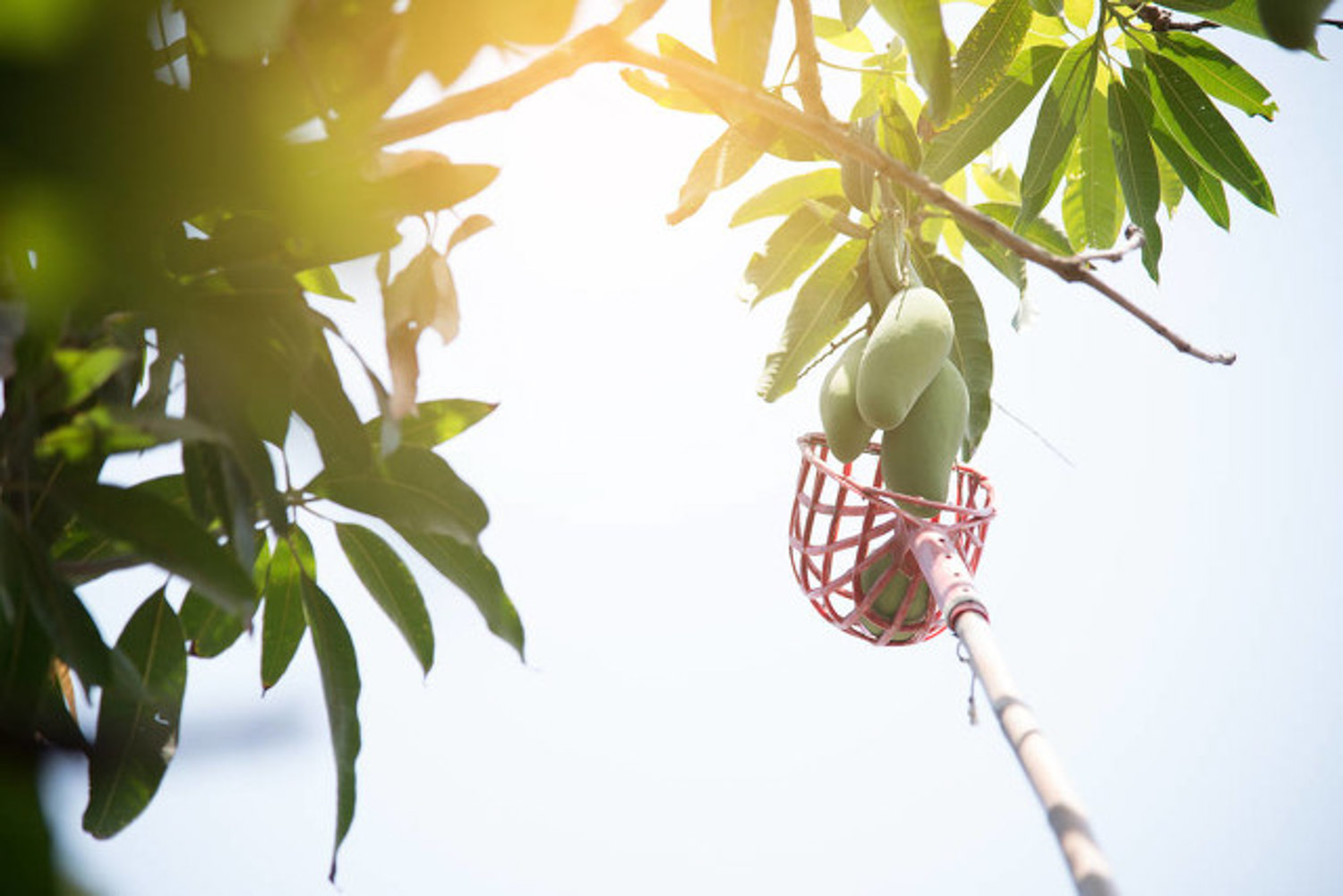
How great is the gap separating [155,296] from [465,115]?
0.68 ft

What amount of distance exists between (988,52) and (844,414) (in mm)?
377

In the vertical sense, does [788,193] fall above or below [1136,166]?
above

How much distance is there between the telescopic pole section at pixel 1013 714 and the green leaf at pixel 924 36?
36 cm

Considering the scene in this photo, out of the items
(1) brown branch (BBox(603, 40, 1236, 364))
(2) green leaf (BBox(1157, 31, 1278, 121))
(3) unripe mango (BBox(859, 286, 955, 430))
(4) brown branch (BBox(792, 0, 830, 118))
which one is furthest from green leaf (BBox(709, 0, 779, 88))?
(2) green leaf (BBox(1157, 31, 1278, 121))

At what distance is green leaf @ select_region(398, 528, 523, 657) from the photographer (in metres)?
0.78

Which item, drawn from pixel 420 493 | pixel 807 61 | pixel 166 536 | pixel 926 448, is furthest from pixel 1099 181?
pixel 166 536

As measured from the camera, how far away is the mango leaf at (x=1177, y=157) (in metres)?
1.14

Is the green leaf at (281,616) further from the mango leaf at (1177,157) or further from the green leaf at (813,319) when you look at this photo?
the mango leaf at (1177,157)

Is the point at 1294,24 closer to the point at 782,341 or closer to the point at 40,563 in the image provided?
the point at 40,563

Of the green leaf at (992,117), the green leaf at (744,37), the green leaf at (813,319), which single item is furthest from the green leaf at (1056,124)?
the green leaf at (744,37)

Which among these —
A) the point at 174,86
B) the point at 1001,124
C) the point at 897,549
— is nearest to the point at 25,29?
the point at 174,86

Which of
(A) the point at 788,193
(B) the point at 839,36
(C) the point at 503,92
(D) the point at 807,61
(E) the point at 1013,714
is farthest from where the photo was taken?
(B) the point at 839,36

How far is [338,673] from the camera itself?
0.79m

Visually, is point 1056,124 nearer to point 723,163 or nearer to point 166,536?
point 723,163
